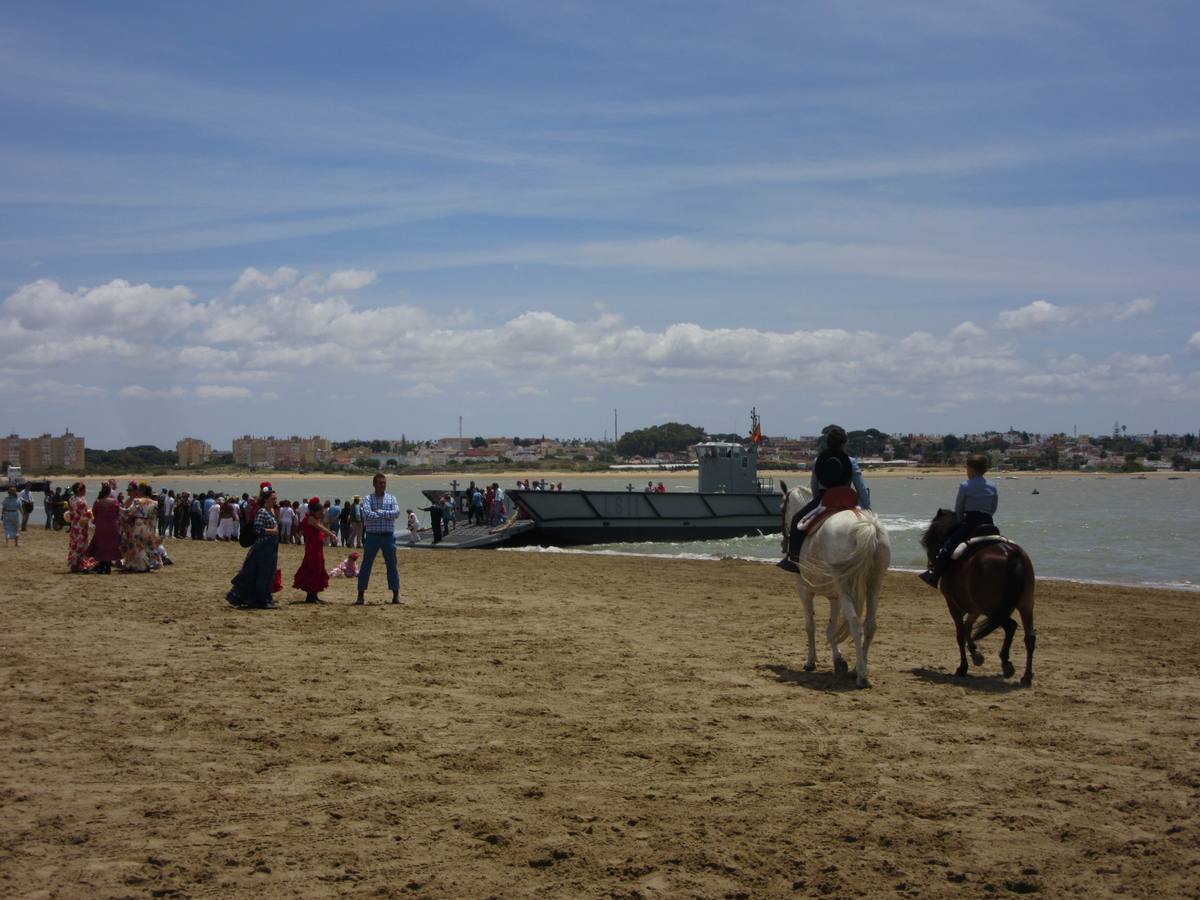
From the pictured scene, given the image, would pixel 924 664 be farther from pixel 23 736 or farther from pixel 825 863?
pixel 23 736

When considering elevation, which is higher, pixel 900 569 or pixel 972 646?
pixel 972 646

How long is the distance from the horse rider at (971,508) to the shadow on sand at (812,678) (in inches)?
47.8

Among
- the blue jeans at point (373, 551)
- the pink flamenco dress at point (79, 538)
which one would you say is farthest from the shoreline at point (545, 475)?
the blue jeans at point (373, 551)

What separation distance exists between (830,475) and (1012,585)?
1724 mm

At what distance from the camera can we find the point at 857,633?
8875 mm

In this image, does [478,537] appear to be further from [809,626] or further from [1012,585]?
[1012,585]

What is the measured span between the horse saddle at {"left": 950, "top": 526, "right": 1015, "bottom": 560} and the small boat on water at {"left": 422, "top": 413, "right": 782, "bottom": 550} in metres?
20.8

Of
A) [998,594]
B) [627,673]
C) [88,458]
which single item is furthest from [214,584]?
[88,458]

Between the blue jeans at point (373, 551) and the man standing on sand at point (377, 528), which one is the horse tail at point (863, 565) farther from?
the blue jeans at point (373, 551)

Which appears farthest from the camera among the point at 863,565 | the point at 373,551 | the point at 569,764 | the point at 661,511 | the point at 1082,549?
the point at 661,511

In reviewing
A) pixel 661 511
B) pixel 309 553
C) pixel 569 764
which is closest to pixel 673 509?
pixel 661 511

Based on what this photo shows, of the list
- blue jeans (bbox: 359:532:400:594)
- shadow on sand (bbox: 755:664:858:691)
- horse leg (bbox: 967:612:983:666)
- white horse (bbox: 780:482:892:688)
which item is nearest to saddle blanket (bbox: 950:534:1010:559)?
horse leg (bbox: 967:612:983:666)

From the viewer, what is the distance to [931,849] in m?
5.16

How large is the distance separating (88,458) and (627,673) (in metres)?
209
